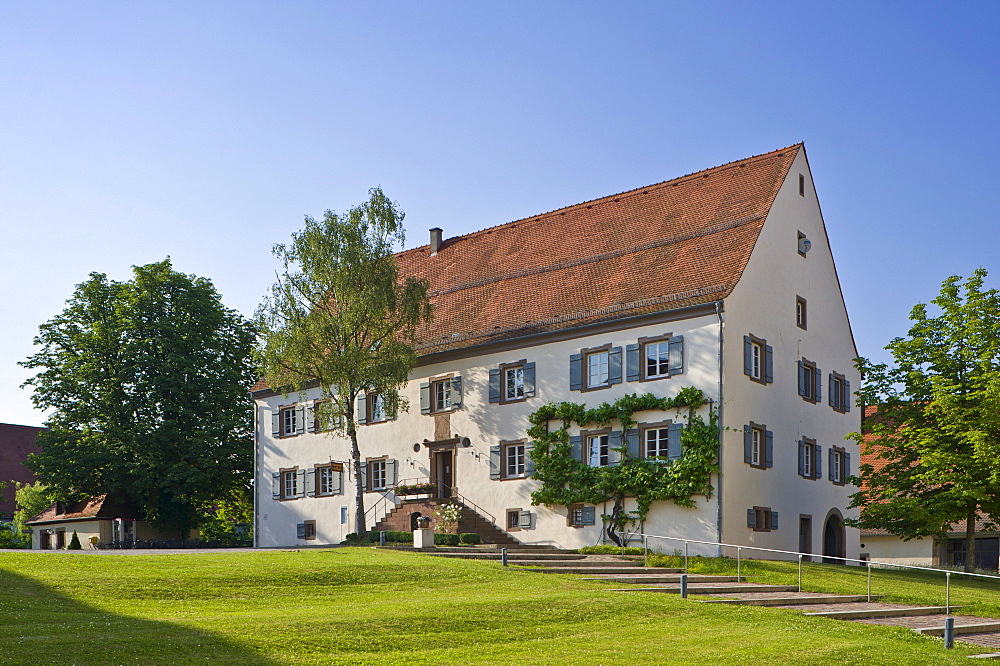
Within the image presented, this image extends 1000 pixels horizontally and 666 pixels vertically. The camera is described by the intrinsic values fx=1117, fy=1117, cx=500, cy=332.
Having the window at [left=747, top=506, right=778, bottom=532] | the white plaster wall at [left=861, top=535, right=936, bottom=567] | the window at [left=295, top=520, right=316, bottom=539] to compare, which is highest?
the window at [left=747, top=506, right=778, bottom=532]

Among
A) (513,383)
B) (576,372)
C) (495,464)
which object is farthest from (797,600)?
(513,383)

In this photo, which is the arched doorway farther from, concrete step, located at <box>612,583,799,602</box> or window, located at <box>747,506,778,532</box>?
concrete step, located at <box>612,583,799,602</box>

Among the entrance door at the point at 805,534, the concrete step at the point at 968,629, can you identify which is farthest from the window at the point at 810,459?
the concrete step at the point at 968,629

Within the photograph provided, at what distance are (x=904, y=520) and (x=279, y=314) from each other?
20388 mm

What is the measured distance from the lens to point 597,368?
3406 centimetres

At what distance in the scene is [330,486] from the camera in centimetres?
4131

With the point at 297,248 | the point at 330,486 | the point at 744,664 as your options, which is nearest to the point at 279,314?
the point at 297,248

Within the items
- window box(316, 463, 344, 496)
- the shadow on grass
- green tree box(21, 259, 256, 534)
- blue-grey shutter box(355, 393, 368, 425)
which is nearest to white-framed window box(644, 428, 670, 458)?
blue-grey shutter box(355, 393, 368, 425)

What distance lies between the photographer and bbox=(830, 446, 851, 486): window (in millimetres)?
37875

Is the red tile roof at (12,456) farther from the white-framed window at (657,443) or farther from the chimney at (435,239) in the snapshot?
the white-framed window at (657,443)

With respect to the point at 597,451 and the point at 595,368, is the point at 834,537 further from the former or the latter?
the point at 595,368

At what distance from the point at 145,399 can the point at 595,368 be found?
2371cm

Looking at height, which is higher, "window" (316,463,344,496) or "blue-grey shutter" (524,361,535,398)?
"blue-grey shutter" (524,361,535,398)

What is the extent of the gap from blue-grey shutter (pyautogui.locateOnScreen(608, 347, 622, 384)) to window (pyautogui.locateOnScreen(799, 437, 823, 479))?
6.83m
